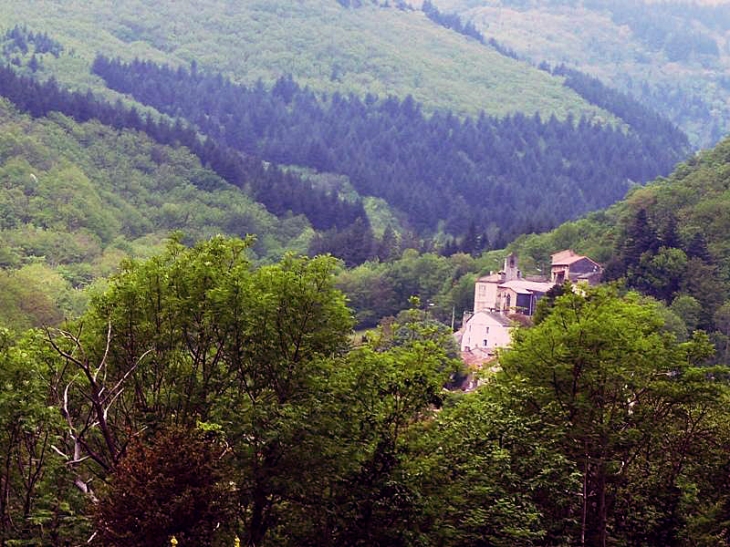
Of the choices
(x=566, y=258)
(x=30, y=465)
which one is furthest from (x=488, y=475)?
(x=566, y=258)

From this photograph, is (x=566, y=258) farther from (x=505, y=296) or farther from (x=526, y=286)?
(x=505, y=296)

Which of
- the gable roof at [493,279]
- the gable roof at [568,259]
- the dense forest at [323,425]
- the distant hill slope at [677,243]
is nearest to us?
the dense forest at [323,425]

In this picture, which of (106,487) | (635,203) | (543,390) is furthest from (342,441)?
(635,203)

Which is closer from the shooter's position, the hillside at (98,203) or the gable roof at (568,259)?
the gable roof at (568,259)

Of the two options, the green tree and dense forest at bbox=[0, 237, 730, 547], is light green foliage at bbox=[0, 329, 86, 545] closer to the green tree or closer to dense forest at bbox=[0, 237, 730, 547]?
dense forest at bbox=[0, 237, 730, 547]

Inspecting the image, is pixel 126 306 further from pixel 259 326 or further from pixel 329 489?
pixel 329 489

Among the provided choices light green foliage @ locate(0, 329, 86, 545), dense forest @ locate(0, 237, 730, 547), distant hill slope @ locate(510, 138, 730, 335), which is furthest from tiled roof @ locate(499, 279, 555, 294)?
light green foliage @ locate(0, 329, 86, 545)

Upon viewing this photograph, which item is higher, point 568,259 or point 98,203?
point 568,259

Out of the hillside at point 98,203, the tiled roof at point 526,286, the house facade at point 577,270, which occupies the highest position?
the house facade at point 577,270

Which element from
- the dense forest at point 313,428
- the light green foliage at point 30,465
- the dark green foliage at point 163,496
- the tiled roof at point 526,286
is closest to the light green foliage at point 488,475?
the dense forest at point 313,428

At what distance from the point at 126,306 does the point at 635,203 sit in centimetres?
10702

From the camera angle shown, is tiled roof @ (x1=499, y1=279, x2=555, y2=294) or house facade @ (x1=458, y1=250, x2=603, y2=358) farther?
tiled roof @ (x1=499, y1=279, x2=555, y2=294)

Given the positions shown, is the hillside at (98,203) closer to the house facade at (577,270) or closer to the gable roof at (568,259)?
the gable roof at (568,259)

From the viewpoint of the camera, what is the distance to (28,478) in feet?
70.2
